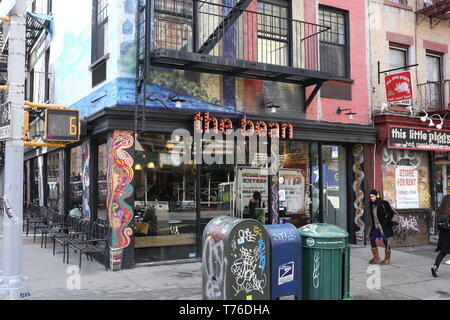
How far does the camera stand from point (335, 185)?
12.7 metres

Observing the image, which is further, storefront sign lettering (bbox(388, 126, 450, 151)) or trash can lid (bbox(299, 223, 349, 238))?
storefront sign lettering (bbox(388, 126, 450, 151))

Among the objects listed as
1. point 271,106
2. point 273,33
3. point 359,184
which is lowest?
point 359,184

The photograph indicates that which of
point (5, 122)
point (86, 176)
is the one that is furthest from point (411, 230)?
point (5, 122)

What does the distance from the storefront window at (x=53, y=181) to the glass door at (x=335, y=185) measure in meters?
8.81

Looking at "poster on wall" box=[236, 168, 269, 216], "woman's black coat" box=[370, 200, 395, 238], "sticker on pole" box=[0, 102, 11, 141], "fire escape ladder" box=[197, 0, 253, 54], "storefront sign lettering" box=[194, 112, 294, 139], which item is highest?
"fire escape ladder" box=[197, 0, 253, 54]

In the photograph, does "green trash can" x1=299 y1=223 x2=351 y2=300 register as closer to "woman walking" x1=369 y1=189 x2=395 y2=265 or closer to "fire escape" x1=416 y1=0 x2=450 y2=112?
"woman walking" x1=369 y1=189 x2=395 y2=265

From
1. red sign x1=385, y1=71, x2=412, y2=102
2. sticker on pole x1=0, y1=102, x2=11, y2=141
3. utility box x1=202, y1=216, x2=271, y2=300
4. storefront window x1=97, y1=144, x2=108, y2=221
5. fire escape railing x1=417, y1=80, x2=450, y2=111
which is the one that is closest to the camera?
utility box x1=202, y1=216, x2=271, y2=300

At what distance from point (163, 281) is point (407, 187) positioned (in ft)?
27.7

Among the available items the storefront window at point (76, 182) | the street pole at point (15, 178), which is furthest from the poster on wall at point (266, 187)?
the street pole at point (15, 178)

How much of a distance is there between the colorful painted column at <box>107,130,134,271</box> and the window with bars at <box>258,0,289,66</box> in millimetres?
4206

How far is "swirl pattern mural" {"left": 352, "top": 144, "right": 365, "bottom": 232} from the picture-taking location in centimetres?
1241

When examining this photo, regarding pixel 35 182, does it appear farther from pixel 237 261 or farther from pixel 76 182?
pixel 237 261

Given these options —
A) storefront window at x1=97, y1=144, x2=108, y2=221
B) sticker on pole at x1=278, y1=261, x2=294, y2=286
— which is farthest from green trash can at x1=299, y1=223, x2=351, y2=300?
storefront window at x1=97, y1=144, x2=108, y2=221
